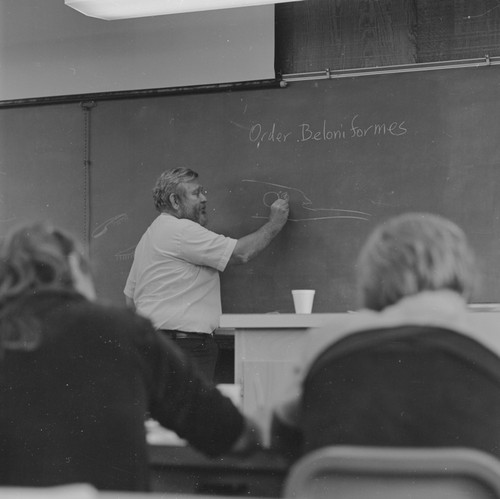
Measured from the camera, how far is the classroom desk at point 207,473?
1364 mm

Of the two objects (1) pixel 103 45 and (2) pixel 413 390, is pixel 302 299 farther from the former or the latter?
(2) pixel 413 390

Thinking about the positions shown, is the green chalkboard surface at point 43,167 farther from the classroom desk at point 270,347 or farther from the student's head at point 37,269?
the classroom desk at point 270,347

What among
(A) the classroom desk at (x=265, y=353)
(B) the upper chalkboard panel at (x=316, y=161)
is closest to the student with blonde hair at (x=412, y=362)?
(A) the classroom desk at (x=265, y=353)

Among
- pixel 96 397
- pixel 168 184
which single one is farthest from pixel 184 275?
pixel 168 184

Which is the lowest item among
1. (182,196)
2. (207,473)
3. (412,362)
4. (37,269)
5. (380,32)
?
(207,473)

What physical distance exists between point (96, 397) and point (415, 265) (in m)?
0.61

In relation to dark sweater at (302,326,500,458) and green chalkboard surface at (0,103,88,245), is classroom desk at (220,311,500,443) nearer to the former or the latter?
dark sweater at (302,326,500,458)

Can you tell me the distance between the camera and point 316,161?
259cm

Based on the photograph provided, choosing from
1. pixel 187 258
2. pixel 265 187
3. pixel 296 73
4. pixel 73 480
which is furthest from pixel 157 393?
pixel 296 73

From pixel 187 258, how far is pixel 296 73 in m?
1.27

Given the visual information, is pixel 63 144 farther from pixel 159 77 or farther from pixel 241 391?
pixel 241 391

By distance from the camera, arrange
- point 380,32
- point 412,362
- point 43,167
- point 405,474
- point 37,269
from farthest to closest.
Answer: point 380,32
point 43,167
point 37,269
point 412,362
point 405,474

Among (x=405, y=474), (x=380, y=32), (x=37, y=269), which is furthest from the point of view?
(x=380, y=32)

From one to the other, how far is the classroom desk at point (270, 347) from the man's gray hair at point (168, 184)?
32 cm
